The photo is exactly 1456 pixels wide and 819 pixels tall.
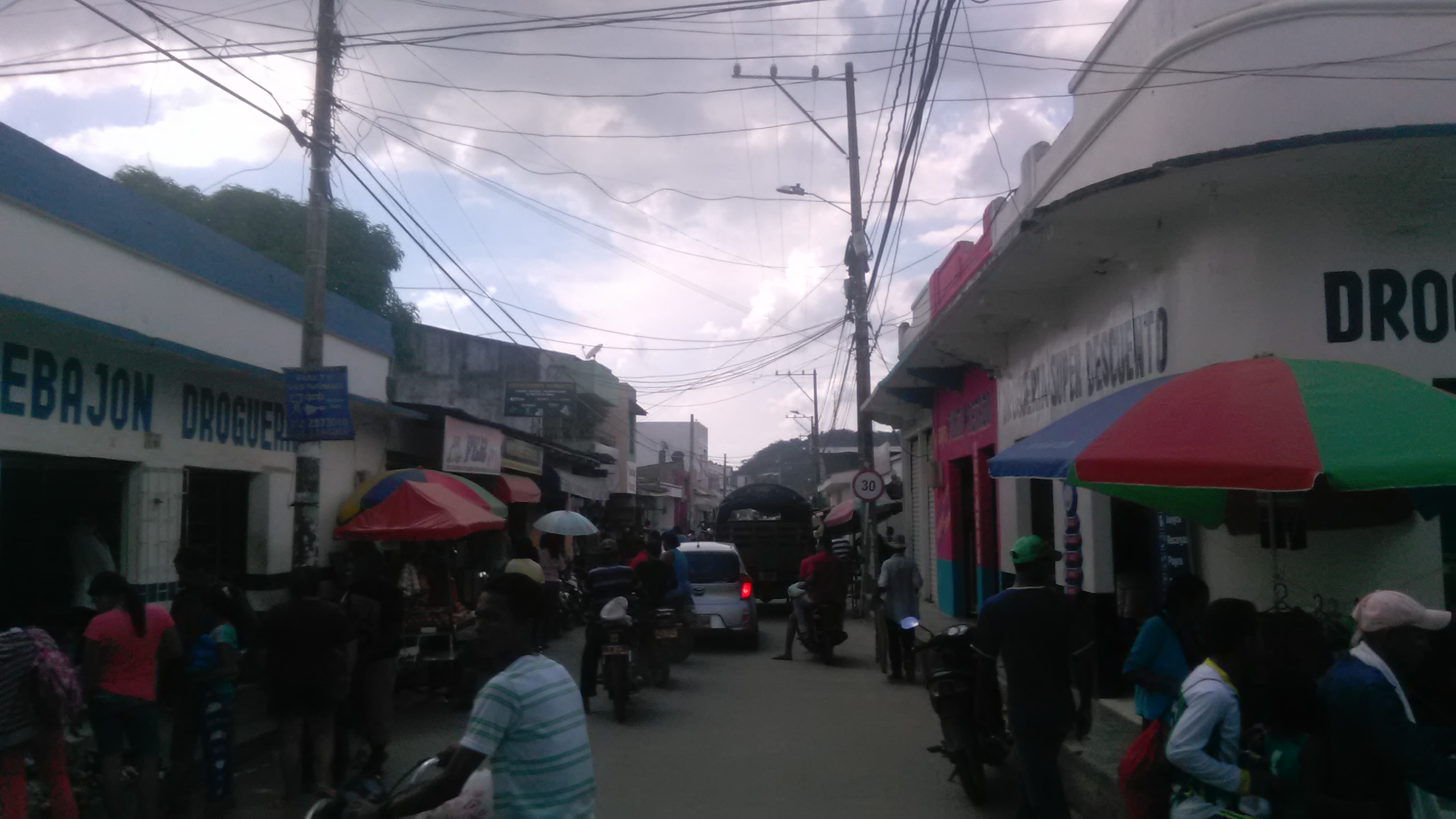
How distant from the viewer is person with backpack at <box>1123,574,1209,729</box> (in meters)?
5.10

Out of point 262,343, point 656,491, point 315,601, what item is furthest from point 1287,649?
point 656,491

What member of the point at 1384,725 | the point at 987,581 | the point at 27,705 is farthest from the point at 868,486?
the point at 1384,725

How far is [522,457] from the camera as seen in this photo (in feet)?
68.7

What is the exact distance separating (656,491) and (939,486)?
32359mm

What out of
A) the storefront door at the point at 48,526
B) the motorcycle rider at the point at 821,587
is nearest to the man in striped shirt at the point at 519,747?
the storefront door at the point at 48,526

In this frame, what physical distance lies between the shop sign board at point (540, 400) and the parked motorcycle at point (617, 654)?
1786cm

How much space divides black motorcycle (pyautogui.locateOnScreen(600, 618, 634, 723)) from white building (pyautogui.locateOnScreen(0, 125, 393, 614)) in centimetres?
414

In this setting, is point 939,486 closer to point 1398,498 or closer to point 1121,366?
point 1121,366

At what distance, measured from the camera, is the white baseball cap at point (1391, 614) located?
12.1 ft

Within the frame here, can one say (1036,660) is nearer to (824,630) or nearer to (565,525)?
(824,630)

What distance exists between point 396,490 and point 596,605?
286cm

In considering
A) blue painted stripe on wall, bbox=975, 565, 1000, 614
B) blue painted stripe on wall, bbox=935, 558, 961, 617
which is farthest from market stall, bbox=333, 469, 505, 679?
blue painted stripe on wall, bbox=935, 558, 961, 617

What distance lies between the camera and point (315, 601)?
260 inches

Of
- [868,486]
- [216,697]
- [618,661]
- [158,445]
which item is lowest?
[618,661]
